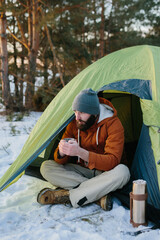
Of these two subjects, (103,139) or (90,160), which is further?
(103,139)

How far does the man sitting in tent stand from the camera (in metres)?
2.45

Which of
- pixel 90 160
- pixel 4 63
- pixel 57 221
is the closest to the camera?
pixel 57 221

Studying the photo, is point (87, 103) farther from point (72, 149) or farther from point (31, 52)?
point (31, 52)

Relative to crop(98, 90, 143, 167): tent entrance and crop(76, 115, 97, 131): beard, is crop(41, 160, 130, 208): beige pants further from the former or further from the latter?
crop(98, 90, 143, 167): tent entrance

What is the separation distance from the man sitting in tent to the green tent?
0.77ft

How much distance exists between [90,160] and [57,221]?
2.02 feet

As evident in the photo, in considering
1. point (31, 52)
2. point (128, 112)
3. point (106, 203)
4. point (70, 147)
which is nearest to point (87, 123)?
point (70, 147)

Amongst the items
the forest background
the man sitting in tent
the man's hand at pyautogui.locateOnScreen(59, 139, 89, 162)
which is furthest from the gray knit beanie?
the forest background

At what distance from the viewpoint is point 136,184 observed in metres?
2.05

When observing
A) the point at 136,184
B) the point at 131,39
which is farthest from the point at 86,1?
the point at 136,184

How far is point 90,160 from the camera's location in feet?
7.92

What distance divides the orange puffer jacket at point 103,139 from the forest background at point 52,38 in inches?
226

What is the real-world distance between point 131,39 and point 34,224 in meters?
13.5

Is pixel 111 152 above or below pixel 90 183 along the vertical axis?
above
